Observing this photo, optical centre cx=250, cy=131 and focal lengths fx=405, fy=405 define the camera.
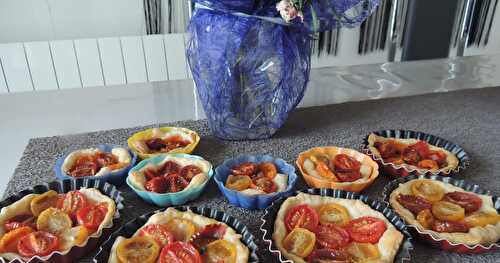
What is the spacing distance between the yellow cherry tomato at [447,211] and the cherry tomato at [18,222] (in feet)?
2.29

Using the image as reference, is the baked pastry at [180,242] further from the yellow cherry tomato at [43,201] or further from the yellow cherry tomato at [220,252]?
the yellow cherry tomato at [43,201]

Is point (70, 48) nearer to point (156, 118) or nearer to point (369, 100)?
point (156, 118)

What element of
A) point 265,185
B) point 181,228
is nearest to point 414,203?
point 265,185

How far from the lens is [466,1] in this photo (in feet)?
6.93

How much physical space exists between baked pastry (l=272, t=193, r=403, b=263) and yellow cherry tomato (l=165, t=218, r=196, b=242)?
14cm

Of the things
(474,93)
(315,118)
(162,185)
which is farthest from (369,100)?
(162,185)

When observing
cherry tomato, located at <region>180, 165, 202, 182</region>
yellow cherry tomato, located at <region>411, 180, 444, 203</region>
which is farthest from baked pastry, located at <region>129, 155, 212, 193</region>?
yellow cherry tomato, located at <region>411, 180, 444, 203</region>

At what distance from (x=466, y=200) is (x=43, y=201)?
2.53ft

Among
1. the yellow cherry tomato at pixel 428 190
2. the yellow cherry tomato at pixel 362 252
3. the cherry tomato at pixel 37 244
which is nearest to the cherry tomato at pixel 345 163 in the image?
the yellow cherry tomato at pixel 428 190

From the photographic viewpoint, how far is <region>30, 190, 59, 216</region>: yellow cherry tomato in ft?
2.35

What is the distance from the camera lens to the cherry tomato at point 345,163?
2.82 feet

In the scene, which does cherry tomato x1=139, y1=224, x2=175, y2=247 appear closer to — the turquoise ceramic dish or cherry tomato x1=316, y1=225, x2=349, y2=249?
the turquoise ceramic dish

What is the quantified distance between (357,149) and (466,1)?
1592 mm

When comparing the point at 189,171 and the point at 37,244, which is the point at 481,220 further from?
the point at 37,244
